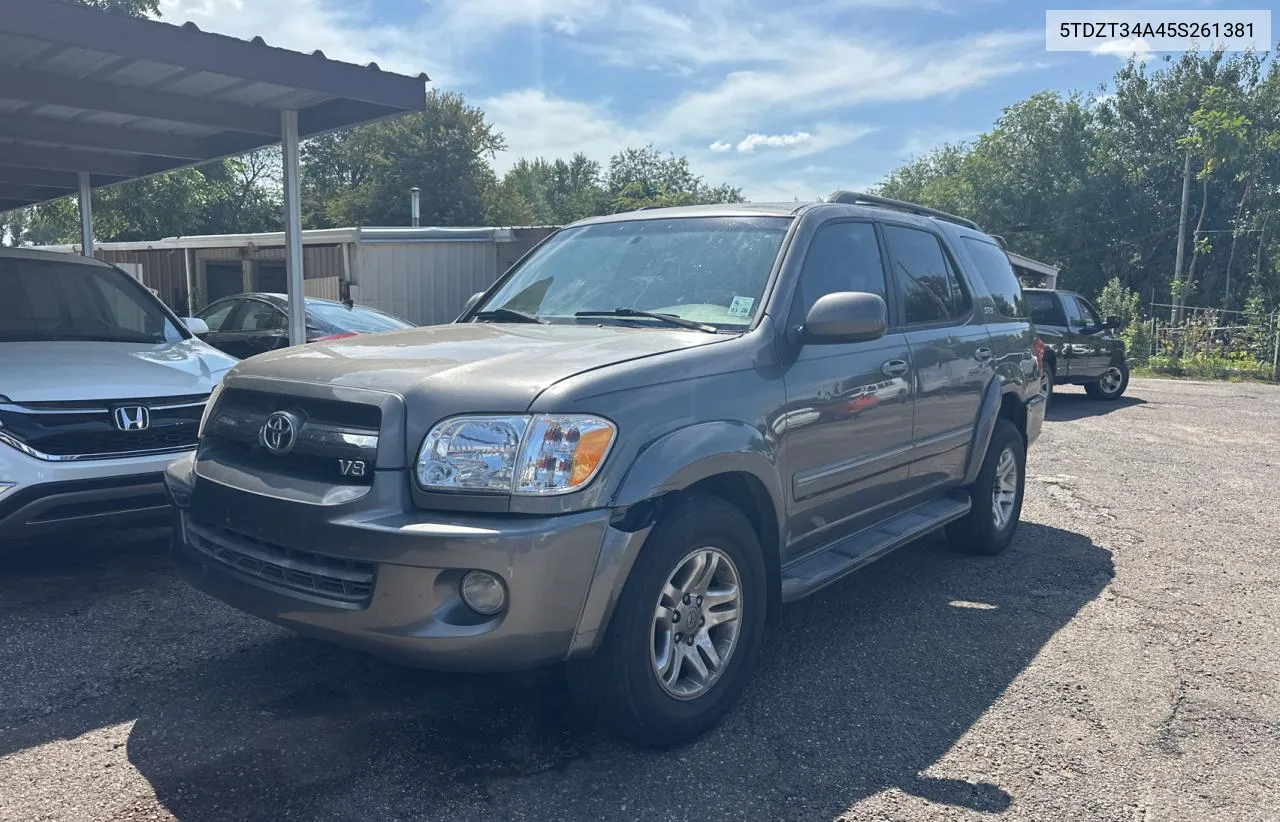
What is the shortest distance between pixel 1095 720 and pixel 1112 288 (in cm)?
2572

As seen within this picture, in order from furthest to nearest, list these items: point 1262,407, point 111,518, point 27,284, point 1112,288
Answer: point 1112,288 < point 1262,407 < point 27,284 < point 111,518

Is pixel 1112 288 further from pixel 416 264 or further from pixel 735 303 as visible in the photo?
pixel 735 303

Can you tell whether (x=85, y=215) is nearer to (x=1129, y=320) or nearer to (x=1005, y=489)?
(x=1005, y=489)

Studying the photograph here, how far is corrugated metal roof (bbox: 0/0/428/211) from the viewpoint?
5.66 meters

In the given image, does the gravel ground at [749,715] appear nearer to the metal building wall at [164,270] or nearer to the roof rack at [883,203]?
the roof rack at [883,203]

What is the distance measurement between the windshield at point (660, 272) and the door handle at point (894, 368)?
0.81m

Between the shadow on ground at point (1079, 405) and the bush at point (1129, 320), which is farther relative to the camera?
the bush at point (1129, 320)

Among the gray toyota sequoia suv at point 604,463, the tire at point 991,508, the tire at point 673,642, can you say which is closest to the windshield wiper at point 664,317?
the gray toyota sequoia suv at point 604,463

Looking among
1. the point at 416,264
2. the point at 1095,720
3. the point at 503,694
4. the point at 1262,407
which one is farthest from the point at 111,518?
the point at 1262,407

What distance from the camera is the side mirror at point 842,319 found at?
12.2 feet

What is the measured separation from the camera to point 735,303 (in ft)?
12.9

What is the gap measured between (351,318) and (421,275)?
23.3 feet

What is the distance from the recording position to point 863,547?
14.4ft

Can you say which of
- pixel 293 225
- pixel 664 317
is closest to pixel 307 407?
pixel 664 317
